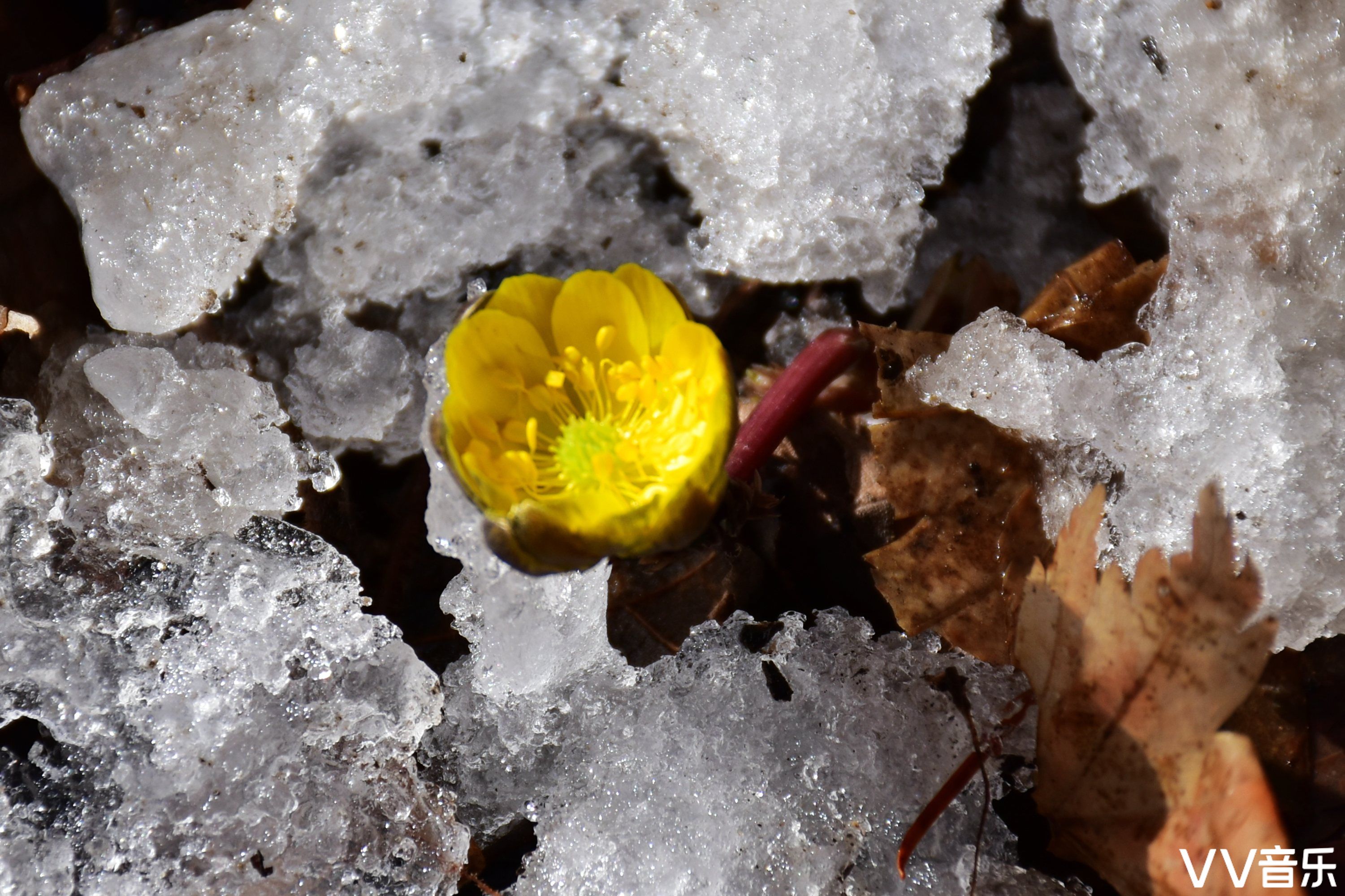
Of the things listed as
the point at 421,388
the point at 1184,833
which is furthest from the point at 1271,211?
the point at 421,388

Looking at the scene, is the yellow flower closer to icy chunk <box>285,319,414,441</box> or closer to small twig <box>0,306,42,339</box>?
icy chunk <box>285,319,414,441</box>

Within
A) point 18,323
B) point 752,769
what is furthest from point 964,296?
point 18,323

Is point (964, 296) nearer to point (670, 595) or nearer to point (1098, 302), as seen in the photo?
point (1098, 302)

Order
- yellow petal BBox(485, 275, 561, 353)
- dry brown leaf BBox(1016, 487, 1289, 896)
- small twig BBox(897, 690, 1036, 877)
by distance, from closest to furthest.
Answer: dry brown leaf BBox(1016, 487, 1289, 896) < small twig BBox(897, 690, 1036, 877) < yellow petal BBox(485, 275, 561, 353)

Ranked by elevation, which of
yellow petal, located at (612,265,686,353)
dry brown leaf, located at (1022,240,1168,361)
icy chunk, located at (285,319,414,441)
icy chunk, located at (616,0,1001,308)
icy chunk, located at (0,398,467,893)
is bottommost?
icy chunk, located at (0,398,467,893)

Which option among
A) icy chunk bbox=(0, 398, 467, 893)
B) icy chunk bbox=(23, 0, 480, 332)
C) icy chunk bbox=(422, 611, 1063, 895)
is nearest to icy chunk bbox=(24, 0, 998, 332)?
icy chunk bbox=(23, 0, 480, 332)

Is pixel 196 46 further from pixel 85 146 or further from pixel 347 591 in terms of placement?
pixel 347 591

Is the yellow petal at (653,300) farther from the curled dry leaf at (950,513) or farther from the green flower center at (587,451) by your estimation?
the curled dry leaf at (950,513)

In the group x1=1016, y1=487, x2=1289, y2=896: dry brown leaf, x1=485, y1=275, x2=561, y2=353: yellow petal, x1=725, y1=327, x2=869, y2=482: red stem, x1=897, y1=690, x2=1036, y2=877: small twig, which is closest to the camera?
x1=1016, y1=487, x2=1289, y2=896: dry brown leaf

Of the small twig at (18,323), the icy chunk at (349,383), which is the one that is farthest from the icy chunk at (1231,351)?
the small twig at (18,323)
